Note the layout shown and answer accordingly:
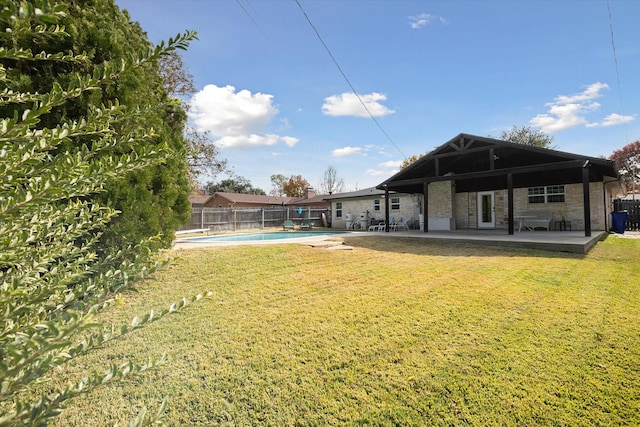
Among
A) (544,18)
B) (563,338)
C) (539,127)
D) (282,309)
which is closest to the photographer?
(563,338)

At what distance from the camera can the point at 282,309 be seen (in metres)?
4.37

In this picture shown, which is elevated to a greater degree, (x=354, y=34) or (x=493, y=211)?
(x=354, y=34)

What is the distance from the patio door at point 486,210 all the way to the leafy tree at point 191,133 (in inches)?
647

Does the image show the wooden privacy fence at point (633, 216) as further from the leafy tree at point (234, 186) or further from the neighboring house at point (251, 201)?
the leafy tree at point (234, 186)

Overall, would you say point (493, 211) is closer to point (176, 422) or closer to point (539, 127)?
point (176, 422)

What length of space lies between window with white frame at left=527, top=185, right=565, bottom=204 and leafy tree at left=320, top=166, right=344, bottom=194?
137 ft

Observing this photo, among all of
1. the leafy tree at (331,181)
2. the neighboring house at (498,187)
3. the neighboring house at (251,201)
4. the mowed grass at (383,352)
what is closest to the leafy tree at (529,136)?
the neighboring house at (498,187)

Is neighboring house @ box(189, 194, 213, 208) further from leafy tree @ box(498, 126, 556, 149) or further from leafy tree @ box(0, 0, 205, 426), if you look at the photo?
leafy tree @ box(0, 0, 205, 426)

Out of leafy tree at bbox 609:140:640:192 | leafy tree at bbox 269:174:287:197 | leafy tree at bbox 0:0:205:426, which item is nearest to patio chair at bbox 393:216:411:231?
leafy tree at bbox 0:0:205:426

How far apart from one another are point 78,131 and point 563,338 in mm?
4782

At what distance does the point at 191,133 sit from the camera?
62.5ft

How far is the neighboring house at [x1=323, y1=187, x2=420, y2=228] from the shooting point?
19.3m

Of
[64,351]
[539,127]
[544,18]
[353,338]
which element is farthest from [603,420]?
[539,127]

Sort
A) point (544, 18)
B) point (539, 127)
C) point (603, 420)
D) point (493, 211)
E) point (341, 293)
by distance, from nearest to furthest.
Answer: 1. point (603, 420)
2. point (341, 293)
3. point (544, 18)
4. point (493, 211)
5. point (539, 127)
